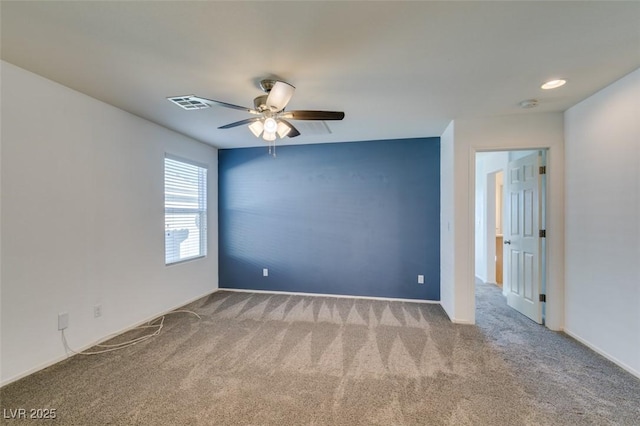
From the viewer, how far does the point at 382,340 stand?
2.76 m

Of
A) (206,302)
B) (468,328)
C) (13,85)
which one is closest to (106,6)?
(13,85)

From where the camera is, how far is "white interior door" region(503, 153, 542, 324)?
3.18 m

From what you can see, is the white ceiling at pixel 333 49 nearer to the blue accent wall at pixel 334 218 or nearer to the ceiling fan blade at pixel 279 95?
the ceiling fan blade at pixel 279 95

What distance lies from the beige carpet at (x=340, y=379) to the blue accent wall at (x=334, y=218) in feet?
3.65

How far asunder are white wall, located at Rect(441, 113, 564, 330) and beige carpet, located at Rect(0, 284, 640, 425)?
1.14 ft

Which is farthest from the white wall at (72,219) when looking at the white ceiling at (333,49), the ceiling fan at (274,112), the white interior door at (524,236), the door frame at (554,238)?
the white interior door at (524,236)

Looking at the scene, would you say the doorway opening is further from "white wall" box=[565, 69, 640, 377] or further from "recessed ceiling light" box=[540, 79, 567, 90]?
"recessed ceiling light" box=[540, 79, 567, 90]

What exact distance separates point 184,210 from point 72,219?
1.52 m

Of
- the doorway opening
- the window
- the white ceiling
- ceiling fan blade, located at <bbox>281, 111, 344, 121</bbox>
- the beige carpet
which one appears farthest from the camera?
the window

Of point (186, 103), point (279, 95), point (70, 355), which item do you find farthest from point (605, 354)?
point (70, 355)

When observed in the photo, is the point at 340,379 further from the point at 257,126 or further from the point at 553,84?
the point at 553,84

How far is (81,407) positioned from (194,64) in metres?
2.49

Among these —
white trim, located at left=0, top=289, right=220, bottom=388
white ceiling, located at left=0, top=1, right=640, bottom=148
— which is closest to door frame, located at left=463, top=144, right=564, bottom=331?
white ceiling, located at left=0, top=1, right=640, bottom=148

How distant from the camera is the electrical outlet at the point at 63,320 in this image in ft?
7.69
